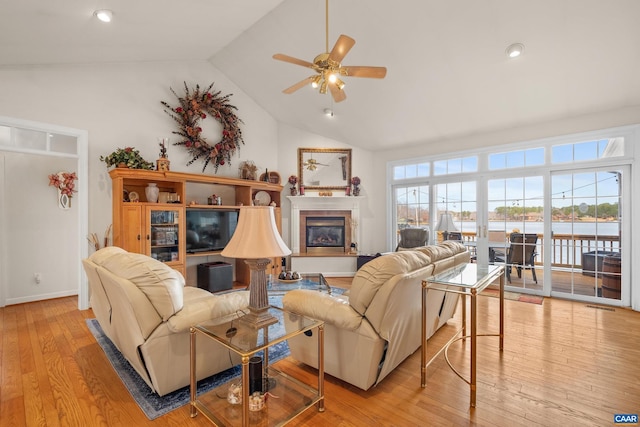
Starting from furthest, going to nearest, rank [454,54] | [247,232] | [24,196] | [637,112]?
[24,196]
[637,112]
[454,54]
[247,232]

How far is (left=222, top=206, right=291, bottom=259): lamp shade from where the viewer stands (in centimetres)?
185

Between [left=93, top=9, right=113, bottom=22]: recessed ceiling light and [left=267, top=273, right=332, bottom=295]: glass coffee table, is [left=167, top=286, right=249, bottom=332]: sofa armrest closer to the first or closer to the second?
[left=267, top=273, right=332, bottom=295]: glass coffee table

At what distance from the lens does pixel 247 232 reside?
1903mm

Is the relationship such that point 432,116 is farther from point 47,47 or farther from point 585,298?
point 47,47

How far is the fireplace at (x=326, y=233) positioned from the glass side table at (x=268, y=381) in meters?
4.19

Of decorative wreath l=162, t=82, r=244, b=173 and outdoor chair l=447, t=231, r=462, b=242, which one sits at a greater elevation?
decorative wreath l=162, t=82, r=244, b=173

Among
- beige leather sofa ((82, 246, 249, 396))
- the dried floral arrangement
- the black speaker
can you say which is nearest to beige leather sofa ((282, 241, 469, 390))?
the black speaker

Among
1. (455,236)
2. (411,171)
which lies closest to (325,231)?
(411,171)

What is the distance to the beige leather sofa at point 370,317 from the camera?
6.47ft

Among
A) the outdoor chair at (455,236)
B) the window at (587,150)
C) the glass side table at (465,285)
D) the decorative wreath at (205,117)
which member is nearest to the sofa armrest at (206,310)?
the glass side table at (465,285)

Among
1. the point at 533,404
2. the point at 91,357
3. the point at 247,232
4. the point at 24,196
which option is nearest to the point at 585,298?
the point at 533,404

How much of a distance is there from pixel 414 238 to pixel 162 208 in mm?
4254

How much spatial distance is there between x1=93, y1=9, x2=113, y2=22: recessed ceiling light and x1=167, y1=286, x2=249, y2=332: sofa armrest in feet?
9.74

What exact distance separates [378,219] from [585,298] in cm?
350
